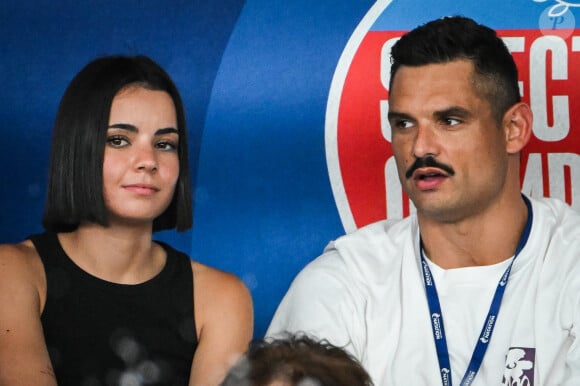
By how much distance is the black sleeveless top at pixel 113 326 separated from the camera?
1979 millimetres

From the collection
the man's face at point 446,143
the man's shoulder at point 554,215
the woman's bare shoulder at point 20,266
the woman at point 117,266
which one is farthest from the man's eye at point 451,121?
the woman's bare shoulder at point 20,266

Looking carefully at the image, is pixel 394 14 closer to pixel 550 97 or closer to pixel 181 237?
pixel 550 97

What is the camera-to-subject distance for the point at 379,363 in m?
2.00

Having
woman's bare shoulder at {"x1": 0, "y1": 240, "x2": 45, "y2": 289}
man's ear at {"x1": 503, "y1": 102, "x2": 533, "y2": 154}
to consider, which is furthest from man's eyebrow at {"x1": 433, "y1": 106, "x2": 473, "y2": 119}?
woman's bare shoulder at {"x1": 0, "y1": 240, "x2": 45, "y2": 289}

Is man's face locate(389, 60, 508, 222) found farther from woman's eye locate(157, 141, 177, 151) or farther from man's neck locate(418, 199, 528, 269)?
woman's eye locate(157, 141, 177, 151)

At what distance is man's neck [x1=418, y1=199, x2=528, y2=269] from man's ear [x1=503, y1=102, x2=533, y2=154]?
0.11 meters

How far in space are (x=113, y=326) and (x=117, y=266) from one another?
0.36ft

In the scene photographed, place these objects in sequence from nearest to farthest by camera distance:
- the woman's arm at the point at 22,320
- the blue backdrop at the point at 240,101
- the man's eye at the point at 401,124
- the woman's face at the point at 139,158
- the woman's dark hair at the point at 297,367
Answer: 1. the woman's dark hair at the point at 297,367
2. the woman's arm at the point at 22,320
3. the woman's face at the point at 139,158
4. the man's eye at the point at 401,124
5. the blue backdrop at the point at 240,101

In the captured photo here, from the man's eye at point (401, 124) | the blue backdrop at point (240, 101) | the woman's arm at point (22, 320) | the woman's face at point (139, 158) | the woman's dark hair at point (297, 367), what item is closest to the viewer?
the woman's dark hair at point (297, 367)

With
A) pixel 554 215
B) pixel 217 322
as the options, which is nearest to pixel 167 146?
pixel 217 322

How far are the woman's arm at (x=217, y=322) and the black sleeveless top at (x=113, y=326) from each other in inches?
1.0

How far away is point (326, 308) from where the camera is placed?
6.69 feet

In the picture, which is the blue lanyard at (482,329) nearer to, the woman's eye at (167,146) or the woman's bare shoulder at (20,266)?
the woman's eye at (167,146)

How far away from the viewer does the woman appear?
194 cm
